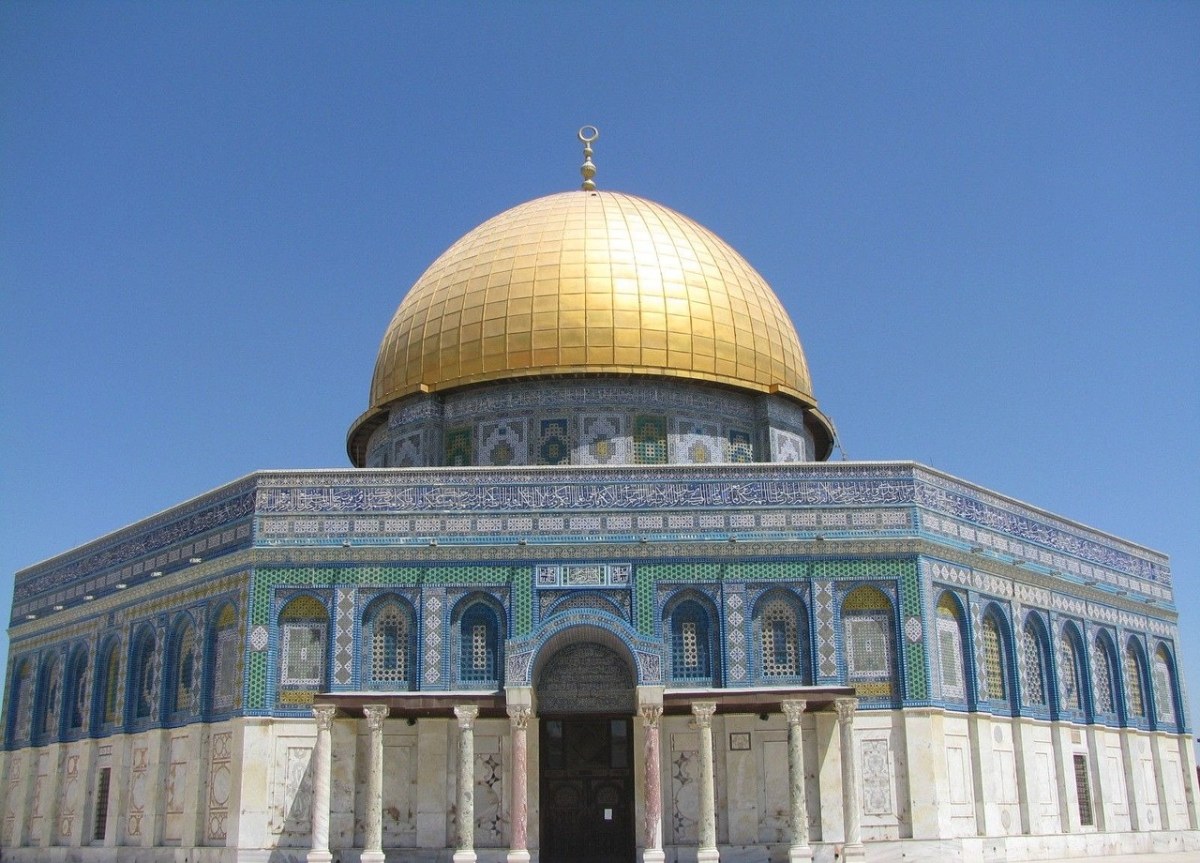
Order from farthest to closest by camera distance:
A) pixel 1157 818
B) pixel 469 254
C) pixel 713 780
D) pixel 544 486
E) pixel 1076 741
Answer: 1. pixel 469 254
2. pixel 1157 818
3. pixel 1076 741
4. pixel 544 486
5. pixel 713 780

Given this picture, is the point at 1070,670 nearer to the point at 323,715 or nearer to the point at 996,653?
the point at 996,653

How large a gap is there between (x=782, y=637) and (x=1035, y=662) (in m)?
5.62

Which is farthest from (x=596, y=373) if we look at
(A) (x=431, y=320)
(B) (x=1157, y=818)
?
(B) (x=1157, y=818)

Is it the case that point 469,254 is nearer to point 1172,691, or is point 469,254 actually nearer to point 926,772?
point 926,772

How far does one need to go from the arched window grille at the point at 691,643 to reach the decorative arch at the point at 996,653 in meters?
4.73

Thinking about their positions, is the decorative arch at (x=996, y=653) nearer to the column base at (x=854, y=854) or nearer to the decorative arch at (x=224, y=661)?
the column base at (x=854, y=854)

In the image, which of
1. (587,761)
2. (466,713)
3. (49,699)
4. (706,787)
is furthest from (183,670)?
(706,787)

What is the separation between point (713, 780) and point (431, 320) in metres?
11.2

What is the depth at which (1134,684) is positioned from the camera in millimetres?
27578

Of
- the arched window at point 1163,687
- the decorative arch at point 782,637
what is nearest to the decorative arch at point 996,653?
the decorative arch at point 782,637

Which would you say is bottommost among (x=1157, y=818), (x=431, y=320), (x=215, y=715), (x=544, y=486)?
Result: (x=1157, y=818)

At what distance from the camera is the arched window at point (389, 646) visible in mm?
21812

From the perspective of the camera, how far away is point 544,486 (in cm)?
2233

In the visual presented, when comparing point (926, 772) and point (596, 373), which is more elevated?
point (596, 373)
